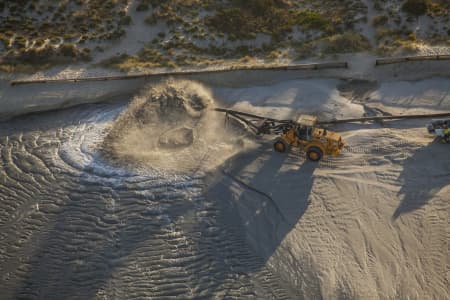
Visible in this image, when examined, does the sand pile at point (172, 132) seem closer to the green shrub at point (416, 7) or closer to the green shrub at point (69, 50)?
the green shrub at point (69, 50)

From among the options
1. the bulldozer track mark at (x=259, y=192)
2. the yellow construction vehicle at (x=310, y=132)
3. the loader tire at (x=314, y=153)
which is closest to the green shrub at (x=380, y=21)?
the yellow construction vehicle at (x=310, y=132)

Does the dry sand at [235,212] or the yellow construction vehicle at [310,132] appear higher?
the yellow construction vehicle at [310,132]

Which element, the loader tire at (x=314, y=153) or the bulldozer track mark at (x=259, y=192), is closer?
the bulldozer track mark at (x=259, y=192)

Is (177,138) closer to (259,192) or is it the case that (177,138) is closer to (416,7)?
(259,192)

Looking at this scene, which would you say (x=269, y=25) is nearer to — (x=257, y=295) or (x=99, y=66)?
(x=99, y=66)

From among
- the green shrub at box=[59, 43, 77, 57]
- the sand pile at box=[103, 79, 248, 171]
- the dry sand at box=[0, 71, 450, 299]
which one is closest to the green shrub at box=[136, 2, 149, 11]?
the green shrub at box=[59, 43, 77, 57]

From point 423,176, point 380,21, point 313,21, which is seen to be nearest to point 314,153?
point 423,176

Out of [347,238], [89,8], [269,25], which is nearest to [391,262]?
[347,238]
